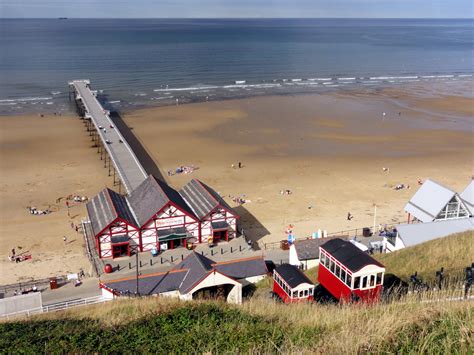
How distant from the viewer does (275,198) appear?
36.4m

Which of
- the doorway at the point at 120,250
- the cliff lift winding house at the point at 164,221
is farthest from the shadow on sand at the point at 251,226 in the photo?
the doorway at the point at 120,250

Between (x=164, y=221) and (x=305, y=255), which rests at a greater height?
(x=164, y=221)

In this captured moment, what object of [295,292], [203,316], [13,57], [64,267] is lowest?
[64,267]

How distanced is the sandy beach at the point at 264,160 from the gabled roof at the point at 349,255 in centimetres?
1138

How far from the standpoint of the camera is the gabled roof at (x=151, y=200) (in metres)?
26.3

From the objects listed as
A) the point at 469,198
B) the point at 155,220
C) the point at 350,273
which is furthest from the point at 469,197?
the point at 155,220

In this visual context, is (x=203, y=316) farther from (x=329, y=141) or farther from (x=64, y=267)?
(x=329, y=141)

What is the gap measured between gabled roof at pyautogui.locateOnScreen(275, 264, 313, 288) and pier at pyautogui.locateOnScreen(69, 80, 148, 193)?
15788 mm

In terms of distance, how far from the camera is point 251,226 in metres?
31.5

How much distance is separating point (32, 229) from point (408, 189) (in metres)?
29.5

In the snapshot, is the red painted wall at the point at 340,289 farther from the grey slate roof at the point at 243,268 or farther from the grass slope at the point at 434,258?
the grey slate roof at the point at 243,268

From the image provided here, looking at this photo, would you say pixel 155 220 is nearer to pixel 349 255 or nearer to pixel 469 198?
pixel 349 255

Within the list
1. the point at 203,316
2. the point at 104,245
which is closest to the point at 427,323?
the point at 203,316

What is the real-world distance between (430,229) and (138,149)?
32013 millimetres
